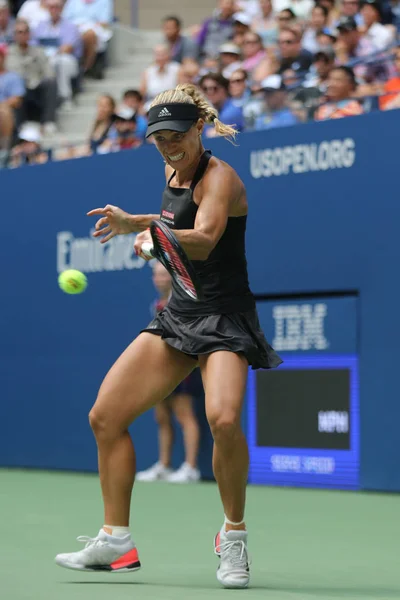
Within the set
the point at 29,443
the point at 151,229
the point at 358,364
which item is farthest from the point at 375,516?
the point at 29,443

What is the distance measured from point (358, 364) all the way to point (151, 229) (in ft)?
14.2

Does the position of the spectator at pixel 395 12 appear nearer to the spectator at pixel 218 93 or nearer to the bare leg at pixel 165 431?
the spectator at pixel 218 93

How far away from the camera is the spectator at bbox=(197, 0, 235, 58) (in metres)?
12.3

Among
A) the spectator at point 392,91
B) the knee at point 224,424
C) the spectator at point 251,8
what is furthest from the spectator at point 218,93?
the knee at point 224,424

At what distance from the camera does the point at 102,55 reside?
46.9 feet

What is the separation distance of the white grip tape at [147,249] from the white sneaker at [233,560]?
3.62 feet

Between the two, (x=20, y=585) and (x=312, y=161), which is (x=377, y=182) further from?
(x=20, y=585)

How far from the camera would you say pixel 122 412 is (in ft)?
14.8

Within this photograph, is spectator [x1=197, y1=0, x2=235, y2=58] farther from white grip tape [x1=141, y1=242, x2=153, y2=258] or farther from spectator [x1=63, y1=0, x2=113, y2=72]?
white grip tape [x1=141, y1=242, x2=153, y2=258]

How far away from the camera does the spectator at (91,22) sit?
46.3 feet

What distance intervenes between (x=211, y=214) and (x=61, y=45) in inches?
399

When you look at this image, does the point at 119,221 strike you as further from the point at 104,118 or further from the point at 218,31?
the point at 218,31

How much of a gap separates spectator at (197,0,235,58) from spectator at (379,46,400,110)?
415 centimetres

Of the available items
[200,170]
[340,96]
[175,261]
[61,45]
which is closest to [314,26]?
[340,96]
